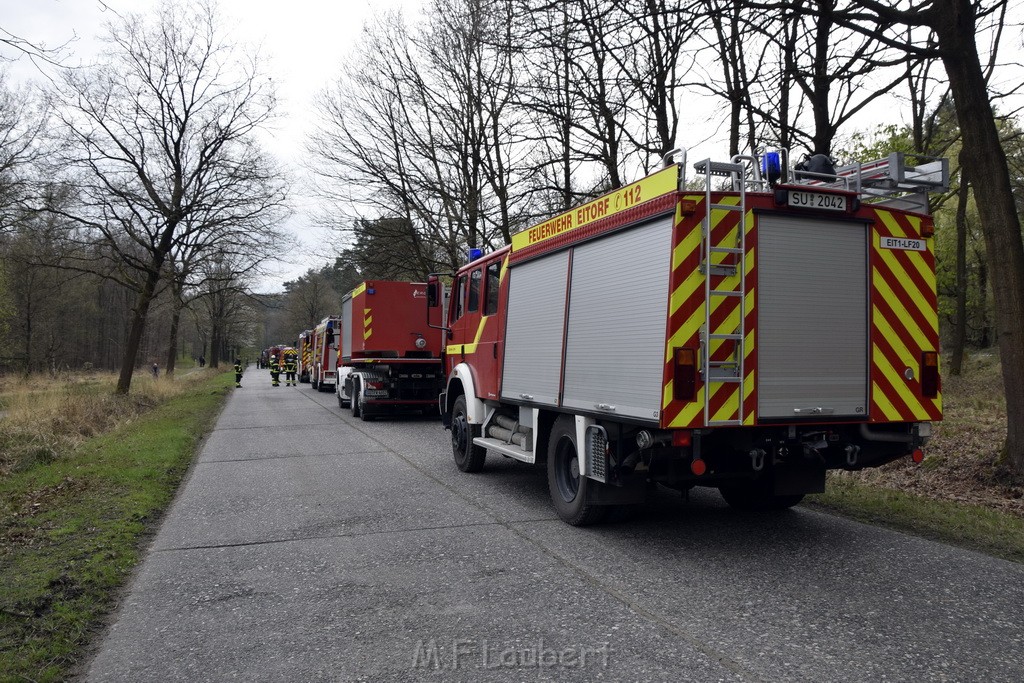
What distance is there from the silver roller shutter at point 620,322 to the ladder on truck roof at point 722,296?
29 cm

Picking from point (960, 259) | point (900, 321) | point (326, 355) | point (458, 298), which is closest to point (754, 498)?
point (900, 321)

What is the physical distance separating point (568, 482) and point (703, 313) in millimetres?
2340

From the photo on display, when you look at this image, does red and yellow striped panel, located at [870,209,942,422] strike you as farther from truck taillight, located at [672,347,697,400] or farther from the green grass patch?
truck taillight, located at [672,347,697,400]

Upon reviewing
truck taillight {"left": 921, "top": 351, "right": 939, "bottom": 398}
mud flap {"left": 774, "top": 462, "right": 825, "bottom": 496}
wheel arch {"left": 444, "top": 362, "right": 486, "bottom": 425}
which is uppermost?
truck taillight {"left": 921, "top": 351, "right": 939, "bottom": 398}

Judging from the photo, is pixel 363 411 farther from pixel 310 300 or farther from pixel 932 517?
pixel 310 300

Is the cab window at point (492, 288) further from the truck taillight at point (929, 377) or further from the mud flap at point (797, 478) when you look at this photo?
the truck taillight at point (929, 377)

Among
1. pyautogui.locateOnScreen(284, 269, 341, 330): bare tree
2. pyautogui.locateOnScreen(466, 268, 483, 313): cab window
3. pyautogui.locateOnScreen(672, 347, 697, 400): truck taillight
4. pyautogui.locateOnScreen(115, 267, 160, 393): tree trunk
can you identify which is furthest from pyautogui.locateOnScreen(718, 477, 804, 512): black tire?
pyautogui.locateOnScreen(284, 269, 341, 330): bare tree

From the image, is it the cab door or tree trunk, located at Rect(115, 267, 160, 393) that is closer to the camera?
the cab door

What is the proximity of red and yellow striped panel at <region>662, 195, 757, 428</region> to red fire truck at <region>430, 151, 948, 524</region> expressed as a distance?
0.01m

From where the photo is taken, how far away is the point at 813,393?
5762mm

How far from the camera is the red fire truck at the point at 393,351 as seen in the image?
1748cm

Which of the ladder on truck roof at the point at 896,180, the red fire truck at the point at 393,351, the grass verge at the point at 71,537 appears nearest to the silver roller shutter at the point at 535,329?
the ladder on truck roof at the point at 896,180

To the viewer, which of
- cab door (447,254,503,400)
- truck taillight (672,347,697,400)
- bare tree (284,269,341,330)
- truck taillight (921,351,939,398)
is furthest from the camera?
bare tree (284,269,341,330)

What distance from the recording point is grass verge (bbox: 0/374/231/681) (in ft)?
13.4
